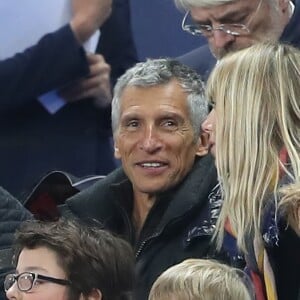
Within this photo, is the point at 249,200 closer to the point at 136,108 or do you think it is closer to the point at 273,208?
the point at 273,208

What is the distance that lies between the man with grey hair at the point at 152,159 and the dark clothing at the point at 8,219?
156 millimetres

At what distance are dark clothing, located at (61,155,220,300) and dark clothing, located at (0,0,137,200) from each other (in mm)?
561

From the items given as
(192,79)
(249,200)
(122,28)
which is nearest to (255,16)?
(192,79)

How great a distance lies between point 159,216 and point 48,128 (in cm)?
92

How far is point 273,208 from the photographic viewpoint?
12.5ft

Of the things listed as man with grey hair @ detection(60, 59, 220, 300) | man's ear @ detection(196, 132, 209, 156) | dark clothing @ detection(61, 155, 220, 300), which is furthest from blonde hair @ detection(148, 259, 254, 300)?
man's ear @ detection(196, 132, 209, 156)

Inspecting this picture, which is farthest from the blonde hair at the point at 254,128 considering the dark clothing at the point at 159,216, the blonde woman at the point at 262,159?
the dark clothing at the point at 159,216

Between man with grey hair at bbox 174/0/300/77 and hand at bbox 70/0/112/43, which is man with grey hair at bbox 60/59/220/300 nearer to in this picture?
man with grey hair at bbox 174/0/300/77

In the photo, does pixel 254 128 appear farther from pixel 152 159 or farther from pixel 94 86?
pixel 94 86

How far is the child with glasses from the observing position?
12.9ft

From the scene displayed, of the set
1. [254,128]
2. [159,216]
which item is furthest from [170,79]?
[254,128]

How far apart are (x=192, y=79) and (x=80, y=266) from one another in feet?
3.51

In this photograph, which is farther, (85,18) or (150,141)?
(85,18)

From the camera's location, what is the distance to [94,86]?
214 inches
